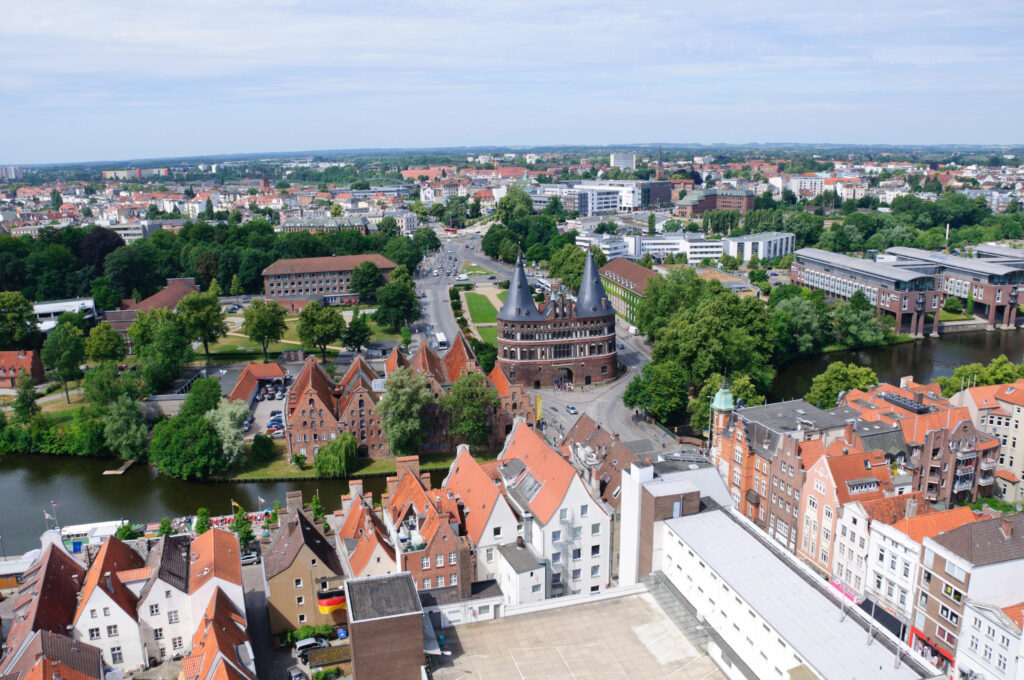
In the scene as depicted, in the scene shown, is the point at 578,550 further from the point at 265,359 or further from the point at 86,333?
the point at 86,333

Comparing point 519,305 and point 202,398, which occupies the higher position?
point 519,305

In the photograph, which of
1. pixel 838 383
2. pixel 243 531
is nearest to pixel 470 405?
pixel 243 531

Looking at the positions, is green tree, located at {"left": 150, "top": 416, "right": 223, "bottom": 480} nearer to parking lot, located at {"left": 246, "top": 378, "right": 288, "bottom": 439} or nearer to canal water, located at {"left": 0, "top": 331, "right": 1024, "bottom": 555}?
canal water, located at {"left": 0, "top": 331, "right": 1024, "bottom": 555}

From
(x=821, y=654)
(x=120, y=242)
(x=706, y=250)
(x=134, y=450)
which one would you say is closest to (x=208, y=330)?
(x=134, y=450)

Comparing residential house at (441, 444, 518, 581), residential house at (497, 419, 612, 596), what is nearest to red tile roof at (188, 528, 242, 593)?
residential house at (441, 444, 518, 581)

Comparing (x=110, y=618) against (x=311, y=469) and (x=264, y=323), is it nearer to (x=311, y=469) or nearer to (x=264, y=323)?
(x=311, y=469)

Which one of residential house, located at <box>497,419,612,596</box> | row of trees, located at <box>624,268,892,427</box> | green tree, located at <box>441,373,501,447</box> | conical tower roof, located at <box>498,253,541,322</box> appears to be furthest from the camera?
conical tower roof, located at <box>498,253,541,322</box>
